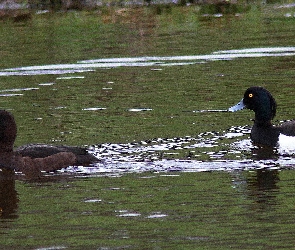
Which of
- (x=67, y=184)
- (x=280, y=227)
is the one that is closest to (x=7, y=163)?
(x=67, y=184)

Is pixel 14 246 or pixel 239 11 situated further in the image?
pixel 239 11

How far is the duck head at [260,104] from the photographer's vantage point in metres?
15.7

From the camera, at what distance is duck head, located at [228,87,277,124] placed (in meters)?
15.7

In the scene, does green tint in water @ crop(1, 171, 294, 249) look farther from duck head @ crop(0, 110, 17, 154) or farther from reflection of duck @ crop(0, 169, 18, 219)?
duck head @ crop(0, 110, 17, 154)

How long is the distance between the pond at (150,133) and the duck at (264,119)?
→ 270 millimetres

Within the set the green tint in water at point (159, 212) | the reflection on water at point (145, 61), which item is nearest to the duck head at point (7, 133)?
the green tint in water at point (159, 212)

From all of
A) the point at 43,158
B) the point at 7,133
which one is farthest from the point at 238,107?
the point at 7,133

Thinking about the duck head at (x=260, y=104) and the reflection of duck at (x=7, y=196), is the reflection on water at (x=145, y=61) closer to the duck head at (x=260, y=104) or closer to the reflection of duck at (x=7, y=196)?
the duck head at (x=260, y=104)

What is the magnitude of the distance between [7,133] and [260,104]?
14.2 ft

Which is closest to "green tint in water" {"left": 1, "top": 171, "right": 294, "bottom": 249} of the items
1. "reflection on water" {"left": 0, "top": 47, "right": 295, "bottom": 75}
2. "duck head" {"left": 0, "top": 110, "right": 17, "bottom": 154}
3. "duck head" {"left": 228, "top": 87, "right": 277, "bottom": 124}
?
"duck head" {"left": 0, "top": 110, "right": 17, "bottom": 154}

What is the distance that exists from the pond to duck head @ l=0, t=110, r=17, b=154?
648 mm

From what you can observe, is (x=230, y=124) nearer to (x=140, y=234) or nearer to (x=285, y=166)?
(x=285, y=166)

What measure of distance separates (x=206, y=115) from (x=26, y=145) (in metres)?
3.75

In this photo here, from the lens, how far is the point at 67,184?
12.7 meters
